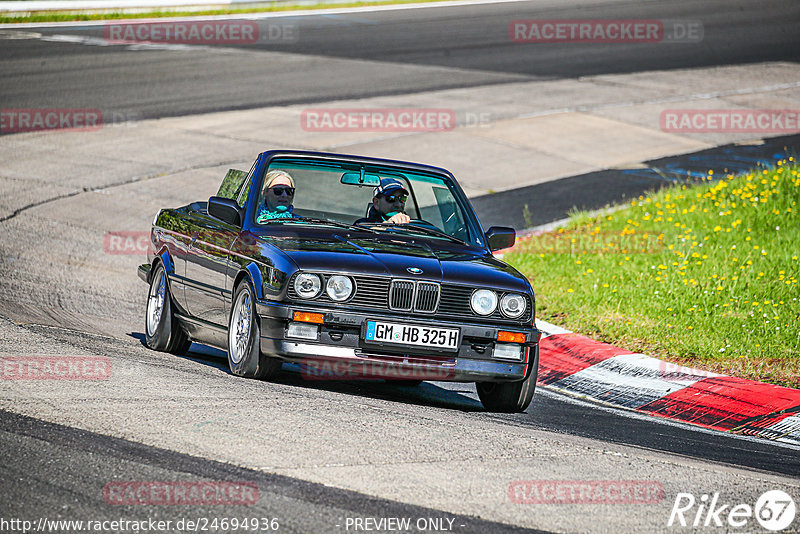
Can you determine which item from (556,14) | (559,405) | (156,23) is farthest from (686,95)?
(559,405)

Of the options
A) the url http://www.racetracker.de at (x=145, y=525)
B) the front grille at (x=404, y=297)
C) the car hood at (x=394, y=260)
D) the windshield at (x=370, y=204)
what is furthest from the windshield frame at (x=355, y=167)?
the url http://www.racetracker.de at (x=145, y=525)

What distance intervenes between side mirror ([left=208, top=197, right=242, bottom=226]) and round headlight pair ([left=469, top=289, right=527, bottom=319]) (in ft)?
5.93

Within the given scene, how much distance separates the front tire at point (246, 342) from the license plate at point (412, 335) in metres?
0.64

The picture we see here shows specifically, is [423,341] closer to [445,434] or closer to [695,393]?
[445,434]

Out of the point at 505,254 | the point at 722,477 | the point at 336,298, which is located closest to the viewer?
the point at 722,477

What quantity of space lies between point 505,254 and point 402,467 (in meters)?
7.80

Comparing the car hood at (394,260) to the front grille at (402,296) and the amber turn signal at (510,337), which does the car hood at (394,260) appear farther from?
the amber turn signal at (510,337)

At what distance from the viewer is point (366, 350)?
6727mm

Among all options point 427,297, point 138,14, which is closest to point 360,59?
point 138,14

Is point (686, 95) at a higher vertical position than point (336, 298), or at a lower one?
higher

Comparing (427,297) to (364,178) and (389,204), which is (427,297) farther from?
(364,178)

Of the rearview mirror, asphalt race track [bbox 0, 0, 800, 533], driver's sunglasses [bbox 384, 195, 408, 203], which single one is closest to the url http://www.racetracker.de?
asphalt race track [bbox 0, 0, 800, 533]

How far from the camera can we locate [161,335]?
8.55 metres

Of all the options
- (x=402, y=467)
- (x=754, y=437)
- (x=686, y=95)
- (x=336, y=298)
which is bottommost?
(x=754, y=437)
